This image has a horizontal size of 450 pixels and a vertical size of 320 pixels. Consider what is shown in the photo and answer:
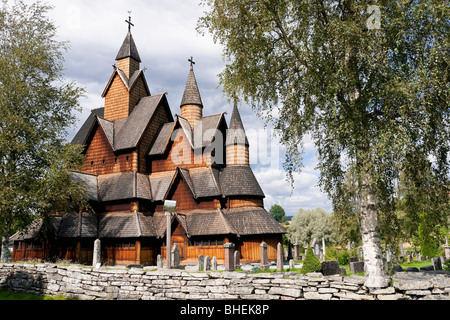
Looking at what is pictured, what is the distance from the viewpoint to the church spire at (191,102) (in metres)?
32.9

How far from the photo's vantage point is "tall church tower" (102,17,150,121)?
3419 centimetres

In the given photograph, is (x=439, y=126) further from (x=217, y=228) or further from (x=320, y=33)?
(x=217, y=228)

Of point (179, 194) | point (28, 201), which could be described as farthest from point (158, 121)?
point (28, 201)

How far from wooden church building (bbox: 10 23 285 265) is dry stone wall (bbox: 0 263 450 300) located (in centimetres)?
1013

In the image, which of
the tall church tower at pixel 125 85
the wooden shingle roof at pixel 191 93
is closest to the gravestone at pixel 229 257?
the wooden shingle roof at pixel 191 93

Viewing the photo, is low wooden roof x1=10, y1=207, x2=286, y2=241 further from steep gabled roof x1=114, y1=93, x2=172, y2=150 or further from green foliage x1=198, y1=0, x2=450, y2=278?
green foliage x1=198, y1=0, x2=450, y2=278

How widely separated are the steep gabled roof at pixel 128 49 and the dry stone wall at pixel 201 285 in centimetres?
2372

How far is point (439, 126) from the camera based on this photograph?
10.2m

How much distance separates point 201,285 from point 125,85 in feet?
85.9

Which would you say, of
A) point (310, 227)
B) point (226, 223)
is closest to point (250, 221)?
point (226, 223)

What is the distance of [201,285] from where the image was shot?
12219 mm

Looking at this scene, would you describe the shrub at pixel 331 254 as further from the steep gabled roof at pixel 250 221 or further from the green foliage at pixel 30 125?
the green foliage at pixel 30 125

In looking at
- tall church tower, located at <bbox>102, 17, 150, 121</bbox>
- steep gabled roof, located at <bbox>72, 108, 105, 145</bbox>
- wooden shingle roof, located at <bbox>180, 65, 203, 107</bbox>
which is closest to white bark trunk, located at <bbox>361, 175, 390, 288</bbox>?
wooden shingle roof, located at <bbox>180, 65, 203, 107</bbox>

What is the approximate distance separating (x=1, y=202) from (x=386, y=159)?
17.8 metres
